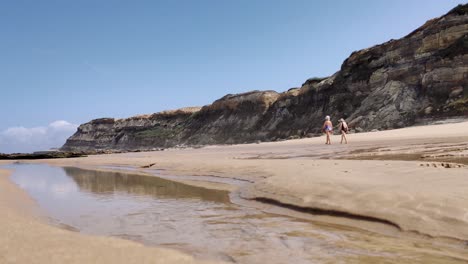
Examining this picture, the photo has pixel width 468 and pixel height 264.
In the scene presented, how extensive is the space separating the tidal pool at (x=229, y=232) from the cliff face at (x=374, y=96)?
26.6m

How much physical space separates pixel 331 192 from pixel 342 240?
1.80 m

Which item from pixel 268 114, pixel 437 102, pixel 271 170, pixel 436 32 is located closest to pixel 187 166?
pixel 271 170

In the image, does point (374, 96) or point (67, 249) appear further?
point (374, 96)

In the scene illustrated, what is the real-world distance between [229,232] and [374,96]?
3562 cm

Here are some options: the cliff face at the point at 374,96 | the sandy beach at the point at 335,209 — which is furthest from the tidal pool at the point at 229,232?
the cliff face at the point at 374,96

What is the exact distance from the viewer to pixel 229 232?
433cm

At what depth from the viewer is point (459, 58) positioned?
30.1 meters

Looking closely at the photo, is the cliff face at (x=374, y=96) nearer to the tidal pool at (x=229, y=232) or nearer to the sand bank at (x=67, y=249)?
the tidal pool at (x=229, y=232)

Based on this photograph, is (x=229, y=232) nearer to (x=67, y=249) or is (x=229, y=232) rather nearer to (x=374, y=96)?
(x=67, y=249)

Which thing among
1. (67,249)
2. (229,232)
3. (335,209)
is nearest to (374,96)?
(335,209)

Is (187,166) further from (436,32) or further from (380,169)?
(436,32)

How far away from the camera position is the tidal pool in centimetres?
324

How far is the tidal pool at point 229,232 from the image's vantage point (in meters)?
3.24

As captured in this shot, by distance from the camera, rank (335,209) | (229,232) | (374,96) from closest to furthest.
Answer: (229,232)
(335,209)
(374,96)
